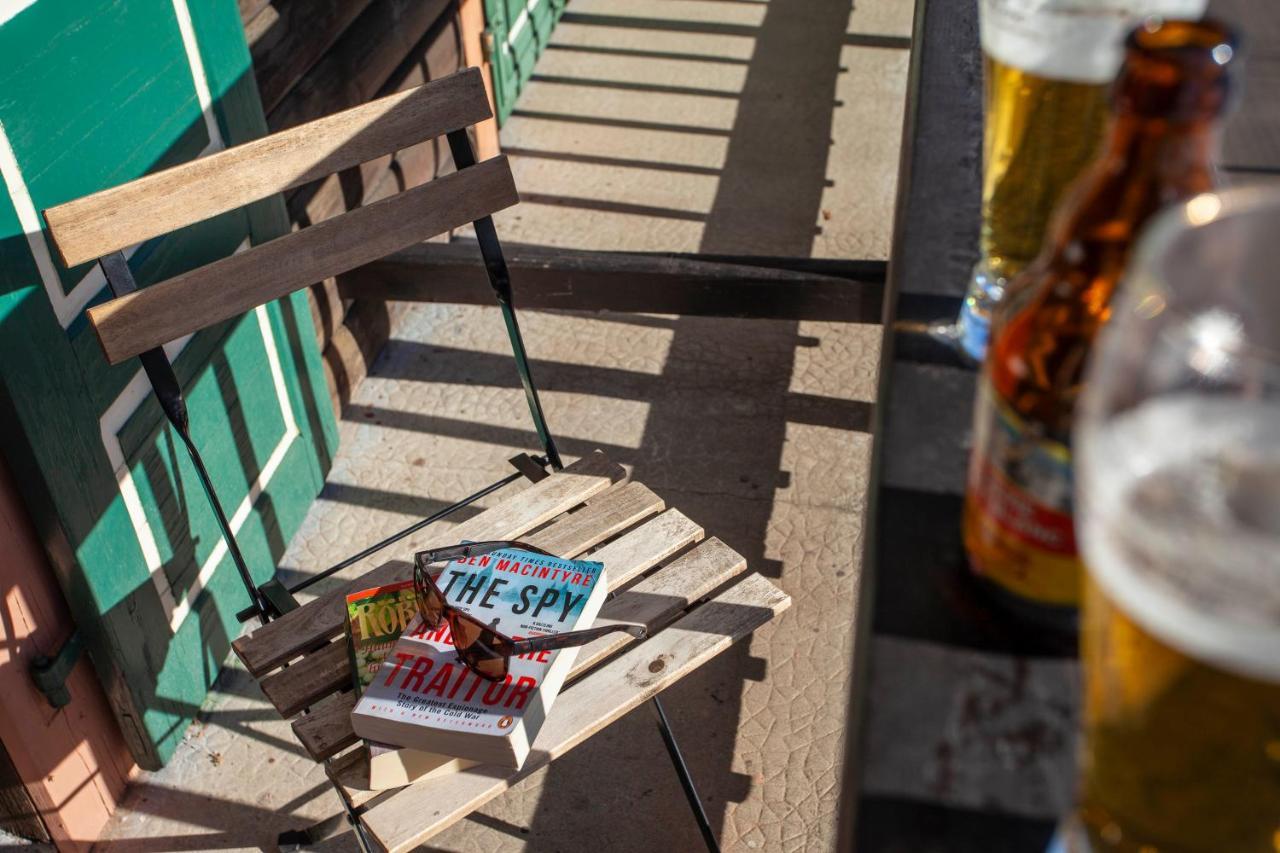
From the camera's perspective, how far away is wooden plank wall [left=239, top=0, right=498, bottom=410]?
8.39ft

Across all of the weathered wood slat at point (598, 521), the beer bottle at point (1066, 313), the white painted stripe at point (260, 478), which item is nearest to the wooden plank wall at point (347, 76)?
the white painted stripe at point (260, 478)

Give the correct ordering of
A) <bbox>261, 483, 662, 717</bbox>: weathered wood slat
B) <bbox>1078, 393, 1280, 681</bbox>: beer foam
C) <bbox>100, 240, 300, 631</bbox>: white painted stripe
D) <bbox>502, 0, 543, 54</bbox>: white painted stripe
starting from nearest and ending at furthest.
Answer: <bbox>1078, 393, 1280, 681</bbox>: beer foam < <bbox>261, 483, 662, 717</bbox>: weathered wood slat < <bbox>100, 240, 300, 631</bbox>: white painted stripe < <bbox>502, 0, 543, 54</bbox>: white painted stripe

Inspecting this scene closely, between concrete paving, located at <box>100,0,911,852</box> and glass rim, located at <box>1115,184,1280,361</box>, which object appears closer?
glass rim, located at <box>1115,184,1280,361</box>

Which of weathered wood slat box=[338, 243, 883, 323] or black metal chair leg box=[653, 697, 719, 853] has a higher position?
weathered wood slat box=[338, 243, 883, 323]

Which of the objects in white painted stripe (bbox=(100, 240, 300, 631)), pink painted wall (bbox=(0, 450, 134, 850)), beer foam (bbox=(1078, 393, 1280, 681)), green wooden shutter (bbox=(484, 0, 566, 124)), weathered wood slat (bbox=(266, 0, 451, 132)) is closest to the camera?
beer foam (bbox=(1078, 393, 1280, 681))

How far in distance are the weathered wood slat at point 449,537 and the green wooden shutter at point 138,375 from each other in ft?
1.23

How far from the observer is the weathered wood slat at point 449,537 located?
175 centimetres

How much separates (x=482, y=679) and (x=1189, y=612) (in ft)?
3.97

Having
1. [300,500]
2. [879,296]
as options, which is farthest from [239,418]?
[879,296]

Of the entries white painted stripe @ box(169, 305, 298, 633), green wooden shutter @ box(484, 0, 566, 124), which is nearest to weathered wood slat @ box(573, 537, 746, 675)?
white painted stripe @ box(169, 305, 298, 633)

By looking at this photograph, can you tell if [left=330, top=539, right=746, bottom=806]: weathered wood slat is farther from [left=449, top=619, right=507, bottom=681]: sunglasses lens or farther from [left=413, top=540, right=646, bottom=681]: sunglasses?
[left=449, top=619, right=507, bottom=681]: sunglasses lens

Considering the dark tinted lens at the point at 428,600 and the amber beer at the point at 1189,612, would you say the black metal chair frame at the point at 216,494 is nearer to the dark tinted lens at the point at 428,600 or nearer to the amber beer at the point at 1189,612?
the dark tinted lens at the point at 428,600

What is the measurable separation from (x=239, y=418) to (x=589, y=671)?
1121 mm

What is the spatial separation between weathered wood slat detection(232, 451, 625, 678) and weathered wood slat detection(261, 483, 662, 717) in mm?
23
